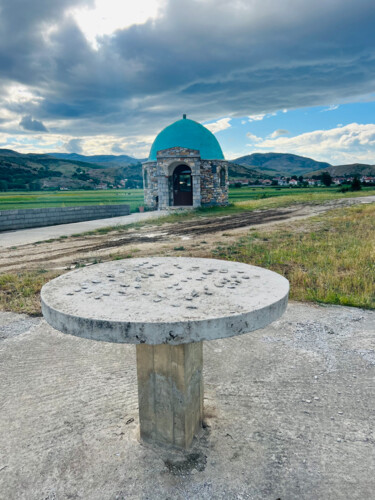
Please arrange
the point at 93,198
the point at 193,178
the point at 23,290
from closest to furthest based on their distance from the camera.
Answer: the point at 23,290 < the point at 193,178 < the point at 93,198

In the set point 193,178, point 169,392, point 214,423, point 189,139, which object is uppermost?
point 189,139

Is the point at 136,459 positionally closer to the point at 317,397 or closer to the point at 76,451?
the point at 76,451

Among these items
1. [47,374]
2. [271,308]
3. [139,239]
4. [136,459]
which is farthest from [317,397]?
[139,239]

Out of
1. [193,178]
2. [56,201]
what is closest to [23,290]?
[193,178]

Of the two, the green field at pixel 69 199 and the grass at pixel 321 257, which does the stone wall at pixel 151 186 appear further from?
the grass at pixel 321 257

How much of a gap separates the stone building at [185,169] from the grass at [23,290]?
17.2 m

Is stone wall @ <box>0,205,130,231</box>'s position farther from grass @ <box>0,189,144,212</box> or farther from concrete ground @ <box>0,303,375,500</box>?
concrete ground @ <box>0,303,375,500</box>

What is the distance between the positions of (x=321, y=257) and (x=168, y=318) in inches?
285

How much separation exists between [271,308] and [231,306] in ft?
0.95

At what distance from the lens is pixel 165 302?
274 centimetres

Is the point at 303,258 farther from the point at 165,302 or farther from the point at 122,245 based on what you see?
the point at 165,302

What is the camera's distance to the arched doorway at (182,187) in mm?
26031

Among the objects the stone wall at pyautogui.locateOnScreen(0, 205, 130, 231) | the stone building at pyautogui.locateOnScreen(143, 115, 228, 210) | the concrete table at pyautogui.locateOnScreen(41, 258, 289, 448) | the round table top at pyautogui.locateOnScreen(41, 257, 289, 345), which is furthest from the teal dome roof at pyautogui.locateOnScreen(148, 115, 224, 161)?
the concrete table at pyautogui.locateOnScreen(41, 258, 289, 448)

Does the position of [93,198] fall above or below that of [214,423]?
above
